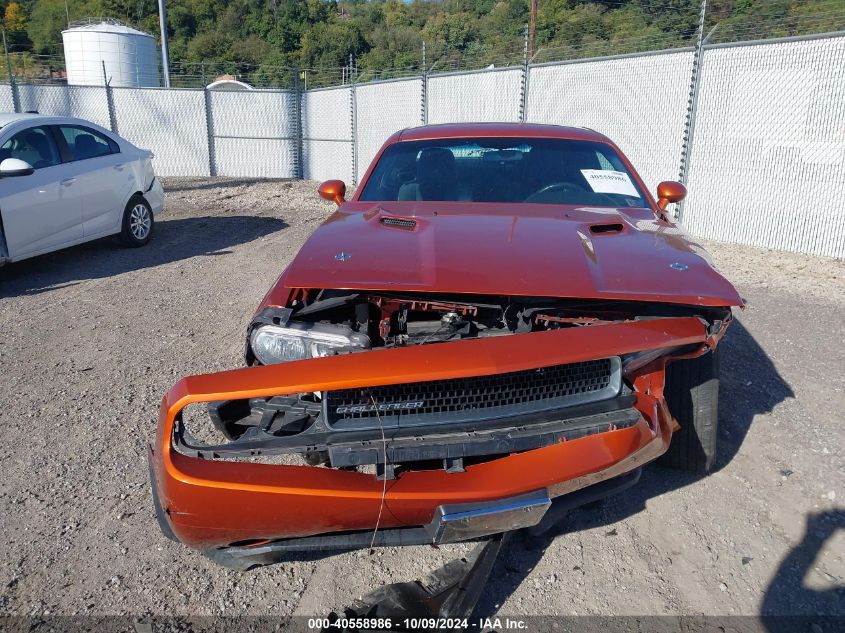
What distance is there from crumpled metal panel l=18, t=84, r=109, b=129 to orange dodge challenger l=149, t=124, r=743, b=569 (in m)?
16.8

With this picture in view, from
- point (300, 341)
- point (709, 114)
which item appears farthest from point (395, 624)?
point (709, 114)

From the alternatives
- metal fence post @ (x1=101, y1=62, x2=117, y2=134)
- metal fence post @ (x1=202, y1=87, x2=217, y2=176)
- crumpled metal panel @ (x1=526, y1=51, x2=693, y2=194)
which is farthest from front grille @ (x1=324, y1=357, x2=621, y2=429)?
metal fence post @ (x1=101, y1=62, x2=117, y2=134)

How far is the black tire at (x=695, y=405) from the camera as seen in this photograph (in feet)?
9.93

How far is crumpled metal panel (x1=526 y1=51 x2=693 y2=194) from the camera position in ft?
30.5

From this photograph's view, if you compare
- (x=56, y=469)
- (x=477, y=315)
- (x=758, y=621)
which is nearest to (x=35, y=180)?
(x=56, y=469)

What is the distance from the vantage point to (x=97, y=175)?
25.4 ft

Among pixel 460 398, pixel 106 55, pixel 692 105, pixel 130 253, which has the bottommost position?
pixel 130 253

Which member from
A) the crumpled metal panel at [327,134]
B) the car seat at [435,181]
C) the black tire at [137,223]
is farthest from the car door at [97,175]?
the crumpled metal panel at [327,134]

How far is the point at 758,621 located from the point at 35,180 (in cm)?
722

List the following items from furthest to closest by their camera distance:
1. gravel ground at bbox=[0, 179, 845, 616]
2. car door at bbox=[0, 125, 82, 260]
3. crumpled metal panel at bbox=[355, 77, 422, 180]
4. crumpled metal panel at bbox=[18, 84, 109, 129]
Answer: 1. crumpled metal panel at bbox=[18, 84, 109, 129]
2. crumpled metal panel at bbox=[355, 77, 422, 180]
3. car door at bbox=[0, 125, 82, 260]
4. gravel ground at bbox=[0, 179, 845, 616]

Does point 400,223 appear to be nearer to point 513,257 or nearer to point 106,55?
point 513,257

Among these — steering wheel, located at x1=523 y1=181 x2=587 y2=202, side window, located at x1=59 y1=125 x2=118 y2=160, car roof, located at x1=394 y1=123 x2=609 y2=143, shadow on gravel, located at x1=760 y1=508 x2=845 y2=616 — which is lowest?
shadow on gravel, located at x1=760 y1=508 x2=845 y2=616

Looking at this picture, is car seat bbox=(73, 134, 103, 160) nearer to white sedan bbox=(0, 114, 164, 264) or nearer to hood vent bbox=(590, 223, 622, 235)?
white sedan bbox=(0, 114, 164, 264)

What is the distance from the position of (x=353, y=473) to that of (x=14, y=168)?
5.87m
